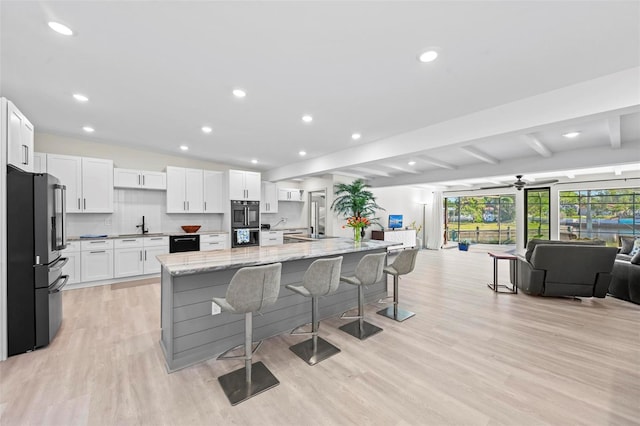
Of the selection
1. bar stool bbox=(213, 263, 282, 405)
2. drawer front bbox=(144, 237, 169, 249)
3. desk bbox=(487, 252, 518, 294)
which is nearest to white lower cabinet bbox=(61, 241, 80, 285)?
drawer front bbox=(144, 237, 169, 249)

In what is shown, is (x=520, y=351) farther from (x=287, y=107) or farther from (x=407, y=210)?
(x=407, y=210)

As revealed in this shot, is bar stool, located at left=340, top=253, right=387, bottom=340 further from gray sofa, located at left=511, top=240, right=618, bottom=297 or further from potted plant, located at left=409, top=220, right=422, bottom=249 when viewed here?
potted plant, located at left=409, top=220, right=422, bottom=249

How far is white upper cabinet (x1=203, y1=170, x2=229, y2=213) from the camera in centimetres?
607

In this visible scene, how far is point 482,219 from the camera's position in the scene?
1073 cm

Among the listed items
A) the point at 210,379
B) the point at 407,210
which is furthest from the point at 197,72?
the point at 407,210

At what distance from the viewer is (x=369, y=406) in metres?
1.87

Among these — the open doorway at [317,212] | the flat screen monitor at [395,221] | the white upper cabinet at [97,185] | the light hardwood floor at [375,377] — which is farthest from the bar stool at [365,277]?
the flat screen monitor at [395,221]

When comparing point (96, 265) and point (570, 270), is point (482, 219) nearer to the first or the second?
point (570, 270)

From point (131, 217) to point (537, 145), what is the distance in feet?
24.9

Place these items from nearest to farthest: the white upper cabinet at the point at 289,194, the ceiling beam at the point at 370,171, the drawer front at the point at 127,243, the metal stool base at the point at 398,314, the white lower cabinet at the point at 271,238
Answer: the metal stool base at the point at 398,314 → the drawer front at the point at 127,243 → the white lower cabinet at the point at 271,238 → the ceiling beam at the point at 370,171 → the white upper cabinet at the point at 289,194

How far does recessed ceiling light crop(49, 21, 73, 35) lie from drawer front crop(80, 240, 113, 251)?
386 cm

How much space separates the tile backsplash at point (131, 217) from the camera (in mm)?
4957

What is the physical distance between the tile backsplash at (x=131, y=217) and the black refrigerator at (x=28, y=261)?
112 inches

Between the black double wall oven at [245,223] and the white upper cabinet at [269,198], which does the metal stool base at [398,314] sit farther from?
the white upper cabinet at [269,198]
